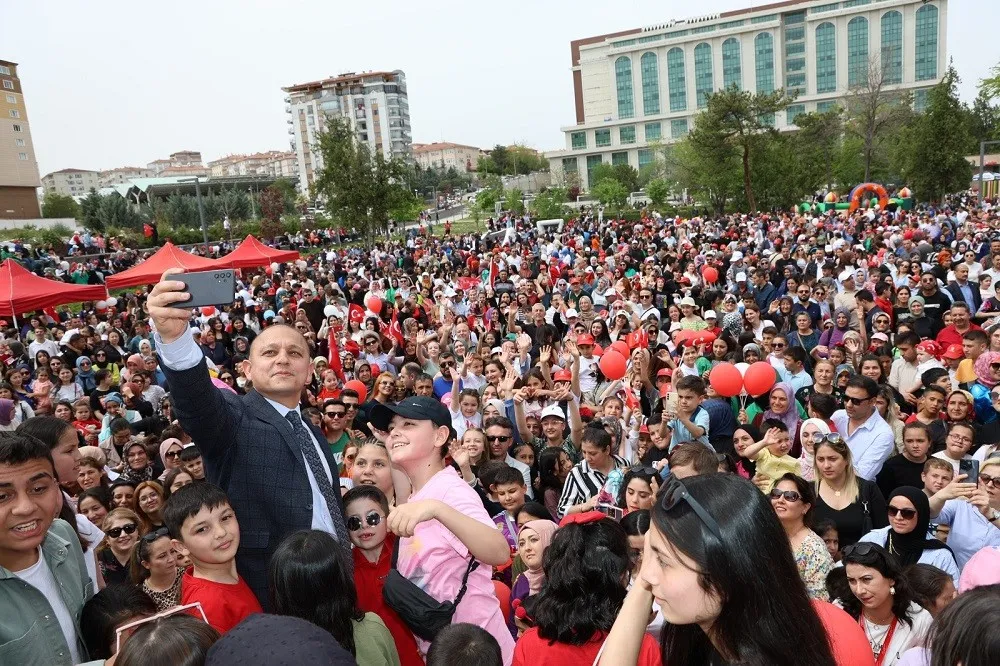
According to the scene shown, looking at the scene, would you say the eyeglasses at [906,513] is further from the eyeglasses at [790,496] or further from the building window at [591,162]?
the building window at [591,162]

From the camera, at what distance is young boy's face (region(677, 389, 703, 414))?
557cm

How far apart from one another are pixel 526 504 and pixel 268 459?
1.83 m

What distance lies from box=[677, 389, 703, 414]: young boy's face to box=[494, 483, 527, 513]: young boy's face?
194cm

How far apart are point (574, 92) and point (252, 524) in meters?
103

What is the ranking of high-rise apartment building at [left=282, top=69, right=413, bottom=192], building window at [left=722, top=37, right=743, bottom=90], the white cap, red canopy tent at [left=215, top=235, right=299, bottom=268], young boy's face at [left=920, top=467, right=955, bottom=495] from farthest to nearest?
1. high-rise apartment building at [left=282, top=69, right=413, bottom=192]
2. building window at [left=722, top=37, right=743, bottom=90]
3. red canopy tent at [left=215, top=235, right=299, bottom=268]
4. the white cap
5. young boy's face at [left=920, top=467, right=955, bottom=495]

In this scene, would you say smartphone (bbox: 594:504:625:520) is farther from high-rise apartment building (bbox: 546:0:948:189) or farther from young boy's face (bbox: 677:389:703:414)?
high-rise apartment building (bbox: 546:0:948:189)

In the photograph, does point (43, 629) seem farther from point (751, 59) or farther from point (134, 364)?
point (751, 59)

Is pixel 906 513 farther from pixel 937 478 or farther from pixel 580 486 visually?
pixel 580 486

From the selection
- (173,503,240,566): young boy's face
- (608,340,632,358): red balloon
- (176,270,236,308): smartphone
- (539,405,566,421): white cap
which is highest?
(176,270,236,308): smartphone

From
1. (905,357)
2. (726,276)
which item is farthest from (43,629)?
(726,276)

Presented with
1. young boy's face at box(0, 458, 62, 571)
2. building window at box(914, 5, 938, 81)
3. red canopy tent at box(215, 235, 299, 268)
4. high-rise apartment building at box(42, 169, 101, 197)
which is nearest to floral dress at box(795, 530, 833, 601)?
young boy's face at box(0, 458, 62, 571)

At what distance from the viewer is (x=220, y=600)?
7.55 ft

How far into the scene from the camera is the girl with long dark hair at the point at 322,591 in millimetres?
2182

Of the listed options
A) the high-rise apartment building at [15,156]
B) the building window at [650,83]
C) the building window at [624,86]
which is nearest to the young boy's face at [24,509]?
the high-rise apartment building at [15,156]
